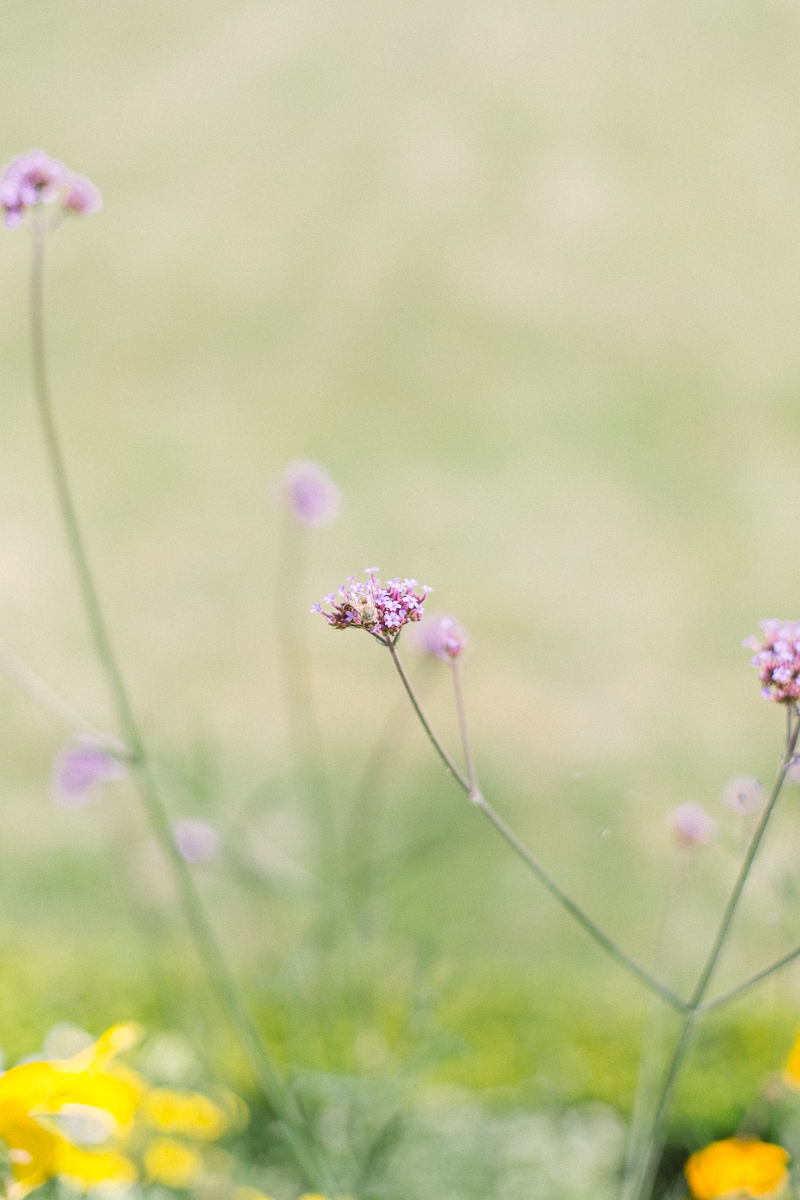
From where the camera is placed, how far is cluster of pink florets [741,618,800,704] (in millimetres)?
764

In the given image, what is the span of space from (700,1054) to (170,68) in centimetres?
815

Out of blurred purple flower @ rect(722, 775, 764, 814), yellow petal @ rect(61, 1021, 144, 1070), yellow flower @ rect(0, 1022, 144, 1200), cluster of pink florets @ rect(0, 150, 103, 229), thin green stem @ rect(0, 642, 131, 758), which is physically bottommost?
yellow flower @ rect(0, 1022, 144, 1200)

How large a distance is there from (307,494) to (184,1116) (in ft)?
2.97

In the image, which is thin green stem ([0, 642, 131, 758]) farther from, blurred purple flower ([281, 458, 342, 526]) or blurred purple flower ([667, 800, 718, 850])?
blurred purple flower ([667, 800, 718, 850])

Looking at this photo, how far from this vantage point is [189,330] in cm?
695

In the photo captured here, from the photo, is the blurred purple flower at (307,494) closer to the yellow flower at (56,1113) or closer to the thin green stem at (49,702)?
the thin green stem at (49,702)

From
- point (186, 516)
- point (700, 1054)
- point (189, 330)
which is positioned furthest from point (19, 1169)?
point (189, 330)

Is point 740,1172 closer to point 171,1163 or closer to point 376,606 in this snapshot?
point 171,1163

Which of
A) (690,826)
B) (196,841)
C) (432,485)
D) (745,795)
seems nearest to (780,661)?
(745,795)

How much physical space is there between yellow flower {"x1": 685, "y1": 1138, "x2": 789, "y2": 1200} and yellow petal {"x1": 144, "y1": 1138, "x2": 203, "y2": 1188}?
2.22 ft

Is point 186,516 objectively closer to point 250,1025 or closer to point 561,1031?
point 561,1031

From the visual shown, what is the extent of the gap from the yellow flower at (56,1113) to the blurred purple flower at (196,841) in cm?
99

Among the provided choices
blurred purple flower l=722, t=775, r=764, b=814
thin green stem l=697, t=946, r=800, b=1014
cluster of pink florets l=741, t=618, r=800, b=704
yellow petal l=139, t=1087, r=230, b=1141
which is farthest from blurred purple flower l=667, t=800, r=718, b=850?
yellow petal l=139, t=1087, r=230, b=1141

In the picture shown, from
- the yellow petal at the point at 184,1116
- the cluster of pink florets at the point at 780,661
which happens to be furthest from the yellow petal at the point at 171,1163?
the cluster of pink florets at the point at 780,661
